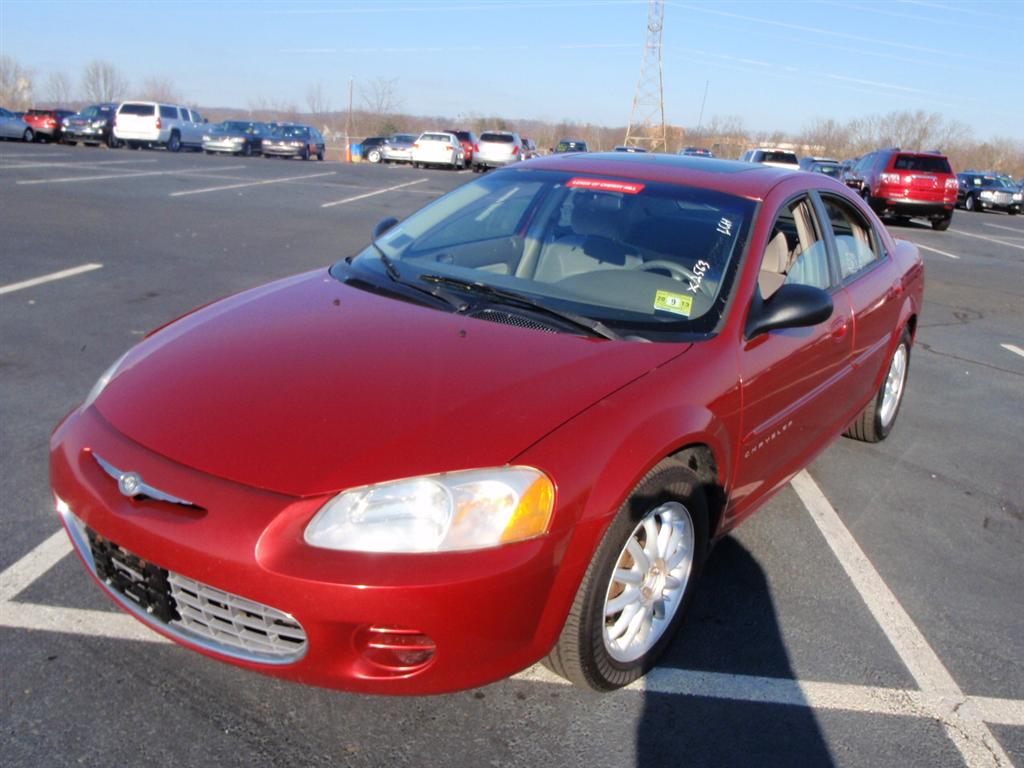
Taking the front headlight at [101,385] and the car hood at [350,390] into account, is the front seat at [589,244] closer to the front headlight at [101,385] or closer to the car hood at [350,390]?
the car hood at [350,390]

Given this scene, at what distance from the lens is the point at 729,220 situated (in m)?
3.39

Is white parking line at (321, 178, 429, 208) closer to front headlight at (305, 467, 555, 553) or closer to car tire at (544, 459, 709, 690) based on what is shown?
car tire at (544, 459, 709, 690)

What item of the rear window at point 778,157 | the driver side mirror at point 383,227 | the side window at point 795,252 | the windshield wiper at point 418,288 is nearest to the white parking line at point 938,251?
the side window at point 795,252

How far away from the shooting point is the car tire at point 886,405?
191 inches

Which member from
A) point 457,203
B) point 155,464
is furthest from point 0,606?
point 457,203

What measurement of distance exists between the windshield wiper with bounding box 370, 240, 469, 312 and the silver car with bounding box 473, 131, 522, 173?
31.3 meters

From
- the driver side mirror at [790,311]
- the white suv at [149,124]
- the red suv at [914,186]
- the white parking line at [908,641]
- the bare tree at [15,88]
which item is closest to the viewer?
the white parking line at [908,641]

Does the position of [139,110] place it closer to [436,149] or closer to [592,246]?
[436,149]

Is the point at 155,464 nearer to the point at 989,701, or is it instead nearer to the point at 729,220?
the point at 729,220

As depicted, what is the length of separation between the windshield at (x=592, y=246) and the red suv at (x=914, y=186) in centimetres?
1756

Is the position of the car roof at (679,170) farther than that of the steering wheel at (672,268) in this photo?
Yes

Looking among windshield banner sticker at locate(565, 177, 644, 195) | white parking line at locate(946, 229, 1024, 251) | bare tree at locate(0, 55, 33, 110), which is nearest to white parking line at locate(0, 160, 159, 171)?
windshield banner sticker at locate(565, 177, 644, 195)

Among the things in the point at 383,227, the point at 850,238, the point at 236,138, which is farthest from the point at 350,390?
the point at 236,138

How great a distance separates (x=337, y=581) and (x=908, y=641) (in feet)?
6.97
